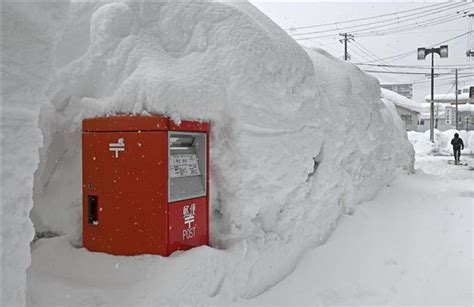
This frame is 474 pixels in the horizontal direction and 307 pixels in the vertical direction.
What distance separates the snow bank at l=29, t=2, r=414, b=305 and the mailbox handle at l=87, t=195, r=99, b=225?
273 mm

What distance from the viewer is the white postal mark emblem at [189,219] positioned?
10.8 ft

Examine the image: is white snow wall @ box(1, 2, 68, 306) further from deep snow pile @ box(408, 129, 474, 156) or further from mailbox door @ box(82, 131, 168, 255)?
deep snow pile @ box(408, 129, 474, 156)

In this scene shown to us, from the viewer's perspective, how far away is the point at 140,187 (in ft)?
10.3

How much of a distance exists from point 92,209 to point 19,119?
4.86ft

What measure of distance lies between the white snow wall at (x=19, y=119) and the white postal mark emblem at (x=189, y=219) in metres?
1.38

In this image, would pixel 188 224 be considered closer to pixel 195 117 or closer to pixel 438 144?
pixel 195 117

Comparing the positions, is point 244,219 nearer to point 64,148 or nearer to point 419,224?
point 64,148

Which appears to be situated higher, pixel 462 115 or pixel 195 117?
pixel 462 115

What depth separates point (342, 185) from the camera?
590 cm

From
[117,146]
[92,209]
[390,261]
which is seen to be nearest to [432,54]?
[390,261]

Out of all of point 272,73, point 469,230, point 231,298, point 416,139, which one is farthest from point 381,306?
point 416,139

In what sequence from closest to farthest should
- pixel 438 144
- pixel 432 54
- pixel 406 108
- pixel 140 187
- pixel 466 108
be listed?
pixel 140 187
pixel 438 144
pixel 432 54
pixel 406 108
pixel 466 108

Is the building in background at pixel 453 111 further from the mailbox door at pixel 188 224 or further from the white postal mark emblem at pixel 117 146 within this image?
the white postal mark emblem at pixel 117 146

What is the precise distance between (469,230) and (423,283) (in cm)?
218
